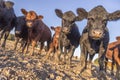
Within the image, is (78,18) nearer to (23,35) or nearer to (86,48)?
(86,48)

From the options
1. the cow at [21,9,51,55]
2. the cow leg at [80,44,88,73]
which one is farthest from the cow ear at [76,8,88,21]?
the cow at [21,9,51,55]

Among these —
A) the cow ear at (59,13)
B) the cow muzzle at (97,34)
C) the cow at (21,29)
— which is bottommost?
the cow muzzle at (97,34)

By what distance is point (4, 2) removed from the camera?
67.1ft

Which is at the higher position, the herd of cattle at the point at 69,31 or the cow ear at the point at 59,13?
the cow ear at the point at 59,13

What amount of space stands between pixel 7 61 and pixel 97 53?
3545mm

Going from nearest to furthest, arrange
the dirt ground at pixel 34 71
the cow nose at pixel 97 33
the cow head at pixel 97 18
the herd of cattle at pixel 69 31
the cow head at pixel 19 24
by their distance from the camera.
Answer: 1. the dirt ground at pixel 34 71
2. the cow nose at pixel 97 33
3. the cow head at pixel 97 18
4. the herd of cattle at pixel 69 31
5. the cow head at pixel 19 24

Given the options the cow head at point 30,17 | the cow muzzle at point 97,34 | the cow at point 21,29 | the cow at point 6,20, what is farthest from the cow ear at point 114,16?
the cow at point 6,20

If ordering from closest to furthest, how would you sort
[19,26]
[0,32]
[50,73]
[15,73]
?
[15,73], [50,73], [19,26], [0,32]

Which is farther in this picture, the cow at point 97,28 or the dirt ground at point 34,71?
the cow at point 97,28

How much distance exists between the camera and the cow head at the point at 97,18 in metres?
12.8

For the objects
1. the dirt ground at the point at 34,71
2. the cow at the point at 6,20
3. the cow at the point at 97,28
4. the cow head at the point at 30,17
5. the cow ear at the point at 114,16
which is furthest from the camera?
the cow at the point at 6,20

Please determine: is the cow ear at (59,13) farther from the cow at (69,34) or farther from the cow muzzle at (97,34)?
the cow muzzle at (97,34)

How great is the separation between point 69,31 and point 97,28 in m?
2.41

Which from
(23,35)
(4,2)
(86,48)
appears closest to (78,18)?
(86,48)
